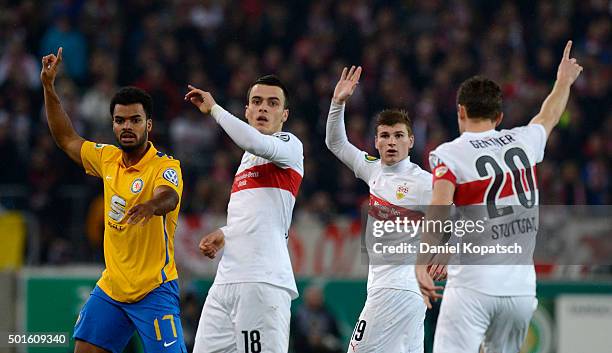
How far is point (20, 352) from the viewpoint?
42.9 ft

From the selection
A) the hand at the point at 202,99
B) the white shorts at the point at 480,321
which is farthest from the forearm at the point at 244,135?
the white shorts at the point at 480,321

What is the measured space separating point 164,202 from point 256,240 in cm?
78

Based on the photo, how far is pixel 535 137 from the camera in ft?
23.5

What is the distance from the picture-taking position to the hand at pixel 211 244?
7667 mm

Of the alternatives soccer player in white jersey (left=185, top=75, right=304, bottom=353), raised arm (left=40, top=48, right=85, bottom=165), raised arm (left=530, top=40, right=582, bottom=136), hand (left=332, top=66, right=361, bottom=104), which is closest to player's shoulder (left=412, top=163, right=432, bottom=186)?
hand (left=332, top=66, right=361, bottom=104)

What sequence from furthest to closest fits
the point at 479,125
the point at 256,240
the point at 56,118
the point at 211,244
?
the point at 56,118, the point at 256,240, the point at 211,244, the point at 479,125

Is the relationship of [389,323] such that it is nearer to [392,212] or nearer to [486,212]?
[392,212]

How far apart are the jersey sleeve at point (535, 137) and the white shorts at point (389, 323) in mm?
1803

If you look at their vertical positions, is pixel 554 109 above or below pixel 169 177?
above

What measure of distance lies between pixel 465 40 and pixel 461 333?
13.1m

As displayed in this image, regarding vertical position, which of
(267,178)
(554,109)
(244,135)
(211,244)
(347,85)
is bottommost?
(211,244)

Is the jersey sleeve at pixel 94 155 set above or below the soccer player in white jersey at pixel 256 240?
above

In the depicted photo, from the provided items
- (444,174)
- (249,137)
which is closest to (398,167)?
(249,137)

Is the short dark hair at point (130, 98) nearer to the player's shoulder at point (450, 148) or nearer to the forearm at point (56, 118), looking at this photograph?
the forearm at point (56, 118)
